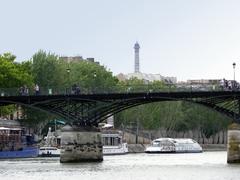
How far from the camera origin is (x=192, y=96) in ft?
420

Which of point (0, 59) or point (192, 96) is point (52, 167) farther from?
point (0, 59)

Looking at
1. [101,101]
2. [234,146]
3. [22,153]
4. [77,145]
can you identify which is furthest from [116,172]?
[22,153]

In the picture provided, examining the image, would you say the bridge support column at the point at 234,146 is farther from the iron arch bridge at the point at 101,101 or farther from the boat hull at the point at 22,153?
the boat hull at the point at 22,153

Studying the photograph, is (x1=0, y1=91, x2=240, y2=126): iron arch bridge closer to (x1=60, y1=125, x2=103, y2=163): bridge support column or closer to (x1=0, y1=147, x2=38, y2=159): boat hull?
(x1=60, y1=125, x2=103, y2=163): bridge support column

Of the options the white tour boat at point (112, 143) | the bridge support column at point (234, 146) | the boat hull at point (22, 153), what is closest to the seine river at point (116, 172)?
the bridge support column at point (234, 146)

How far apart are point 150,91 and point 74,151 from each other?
508 inches

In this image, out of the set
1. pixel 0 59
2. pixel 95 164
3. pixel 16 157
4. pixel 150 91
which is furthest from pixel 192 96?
pixel 0 59

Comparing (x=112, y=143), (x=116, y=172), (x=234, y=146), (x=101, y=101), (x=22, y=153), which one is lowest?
(x=116, y=172)

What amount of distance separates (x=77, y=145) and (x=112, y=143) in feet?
163

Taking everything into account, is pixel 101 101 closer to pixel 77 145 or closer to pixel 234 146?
pixel 77 145

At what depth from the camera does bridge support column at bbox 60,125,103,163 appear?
441 ft

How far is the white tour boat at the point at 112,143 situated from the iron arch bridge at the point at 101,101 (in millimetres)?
41600

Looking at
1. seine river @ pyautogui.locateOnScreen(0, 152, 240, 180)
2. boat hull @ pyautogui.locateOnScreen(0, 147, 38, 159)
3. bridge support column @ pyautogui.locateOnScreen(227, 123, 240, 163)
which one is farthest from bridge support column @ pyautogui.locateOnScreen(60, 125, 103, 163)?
boat hull @ pyautogui.locateOnScreen(0, 147, 38, 159)

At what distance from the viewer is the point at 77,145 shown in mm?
134750
